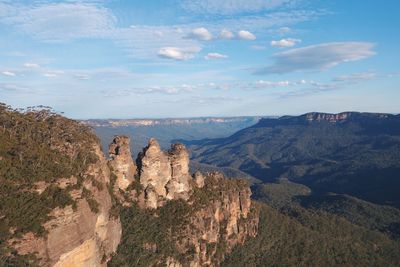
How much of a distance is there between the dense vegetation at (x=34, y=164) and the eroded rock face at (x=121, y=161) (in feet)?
30.4

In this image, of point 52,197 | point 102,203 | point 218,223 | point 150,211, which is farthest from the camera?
point 218,223

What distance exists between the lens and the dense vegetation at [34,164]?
50.6m

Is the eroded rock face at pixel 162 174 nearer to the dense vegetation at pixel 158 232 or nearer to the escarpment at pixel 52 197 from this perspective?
the dense vegetation at pixel 158 232

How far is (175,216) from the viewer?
92.2m

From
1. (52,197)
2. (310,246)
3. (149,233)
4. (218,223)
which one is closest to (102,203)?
(52,197)

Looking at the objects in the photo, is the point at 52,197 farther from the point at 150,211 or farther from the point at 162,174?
the point at 162,174

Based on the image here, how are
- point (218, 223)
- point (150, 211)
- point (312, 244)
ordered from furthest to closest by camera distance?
point (312, 244), point (218, 223), point (150, 211)

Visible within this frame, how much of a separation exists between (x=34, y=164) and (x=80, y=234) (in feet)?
38.9

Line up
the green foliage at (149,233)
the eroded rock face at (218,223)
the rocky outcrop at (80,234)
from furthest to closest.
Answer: the eroded rock face at (218,223)
the green foliage at (149,233)
the rocky outcrop at (80,234)

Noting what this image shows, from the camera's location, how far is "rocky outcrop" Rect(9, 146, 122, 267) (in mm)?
49750

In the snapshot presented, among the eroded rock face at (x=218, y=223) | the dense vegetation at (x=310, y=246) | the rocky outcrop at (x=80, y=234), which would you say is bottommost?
the dense vegetation at (x=310, y=246)

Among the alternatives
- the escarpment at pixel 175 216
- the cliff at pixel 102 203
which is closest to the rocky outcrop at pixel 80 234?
the cliff at pixel 102 203

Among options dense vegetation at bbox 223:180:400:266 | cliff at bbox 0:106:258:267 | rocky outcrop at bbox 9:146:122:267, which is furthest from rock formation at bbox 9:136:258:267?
dense vegetation at bbox 223:180:400:266

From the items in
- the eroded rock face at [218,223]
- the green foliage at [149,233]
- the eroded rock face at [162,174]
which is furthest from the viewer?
the eroded rock face at [162,174]
